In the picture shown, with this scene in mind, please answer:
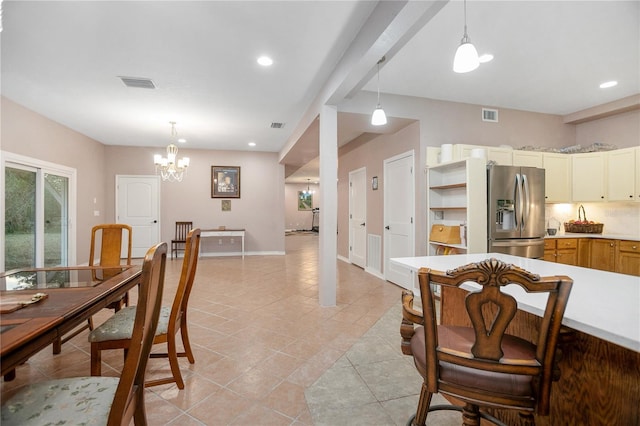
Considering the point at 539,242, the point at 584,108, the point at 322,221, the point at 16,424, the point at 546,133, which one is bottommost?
the point at 16,424

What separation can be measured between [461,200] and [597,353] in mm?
2848

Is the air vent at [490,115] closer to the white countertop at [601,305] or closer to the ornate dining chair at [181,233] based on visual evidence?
the white countertop at [601,305]

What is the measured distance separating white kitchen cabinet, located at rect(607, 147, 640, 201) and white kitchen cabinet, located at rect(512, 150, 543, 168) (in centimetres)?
97

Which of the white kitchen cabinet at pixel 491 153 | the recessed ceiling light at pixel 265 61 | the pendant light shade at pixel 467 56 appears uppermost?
the recessed ceiling light at pixel 265 61

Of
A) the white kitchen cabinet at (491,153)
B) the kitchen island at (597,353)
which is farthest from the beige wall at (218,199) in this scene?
the kitchen island at (597,353)

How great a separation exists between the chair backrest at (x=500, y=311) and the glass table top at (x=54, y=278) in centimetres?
196

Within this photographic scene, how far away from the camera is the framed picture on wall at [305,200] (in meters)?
15.9

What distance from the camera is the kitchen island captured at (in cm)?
90

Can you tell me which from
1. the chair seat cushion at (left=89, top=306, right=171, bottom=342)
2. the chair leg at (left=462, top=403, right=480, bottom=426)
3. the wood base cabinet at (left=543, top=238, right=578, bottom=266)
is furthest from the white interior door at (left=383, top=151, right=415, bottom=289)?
the chair seat cushion at (left=89, top=306, right=171, bottom=342)

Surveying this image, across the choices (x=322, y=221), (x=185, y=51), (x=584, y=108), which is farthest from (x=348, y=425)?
(x=584, y=108)

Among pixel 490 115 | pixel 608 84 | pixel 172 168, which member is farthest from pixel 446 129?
pixel 172 168

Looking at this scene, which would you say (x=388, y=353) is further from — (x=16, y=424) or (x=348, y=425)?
(x=16, y=424)

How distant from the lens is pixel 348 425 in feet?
5.28

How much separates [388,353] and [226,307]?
2076 millimetres
